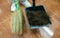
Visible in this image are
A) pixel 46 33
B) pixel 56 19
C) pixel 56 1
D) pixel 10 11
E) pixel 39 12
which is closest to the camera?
pixel 46 33

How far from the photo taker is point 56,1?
5.95 feet

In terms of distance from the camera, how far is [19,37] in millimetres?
1378

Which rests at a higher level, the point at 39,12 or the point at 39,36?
the point at 39,12

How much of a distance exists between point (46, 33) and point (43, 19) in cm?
16

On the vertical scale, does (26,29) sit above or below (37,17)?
below

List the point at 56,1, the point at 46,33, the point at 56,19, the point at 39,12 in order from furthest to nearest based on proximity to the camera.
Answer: the point at 56,1 → the point at 56,19 → the point at 39,12 → the point at 46,33

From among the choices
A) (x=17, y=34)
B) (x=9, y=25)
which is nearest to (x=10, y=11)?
(x=9, y=25)

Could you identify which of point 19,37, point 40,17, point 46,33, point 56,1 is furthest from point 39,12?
point 56,1

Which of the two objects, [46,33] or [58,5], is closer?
[46,33]

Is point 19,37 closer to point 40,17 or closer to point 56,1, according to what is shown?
point 40,17

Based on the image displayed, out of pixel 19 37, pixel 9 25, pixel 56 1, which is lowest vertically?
pixel 19 37

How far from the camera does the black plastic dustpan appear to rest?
51.4 inches

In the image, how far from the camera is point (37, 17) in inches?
54.6

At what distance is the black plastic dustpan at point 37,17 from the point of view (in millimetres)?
1306
